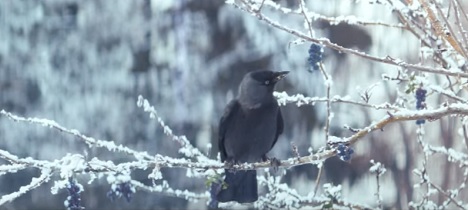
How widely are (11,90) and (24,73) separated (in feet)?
0.16

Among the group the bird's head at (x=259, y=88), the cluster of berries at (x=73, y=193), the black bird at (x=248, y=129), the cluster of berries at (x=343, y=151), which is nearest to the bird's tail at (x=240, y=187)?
the black bird at (x=248, y=129)

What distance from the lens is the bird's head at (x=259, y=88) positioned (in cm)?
141

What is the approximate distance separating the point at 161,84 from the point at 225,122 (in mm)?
235

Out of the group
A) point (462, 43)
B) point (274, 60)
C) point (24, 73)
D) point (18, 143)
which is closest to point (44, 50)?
point (24, 73)

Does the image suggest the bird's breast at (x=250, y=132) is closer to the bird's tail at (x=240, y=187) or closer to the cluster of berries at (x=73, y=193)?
the bird's tail at (x=240, y=187)

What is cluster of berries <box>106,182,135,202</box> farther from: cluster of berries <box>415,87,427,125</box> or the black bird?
cluster of berries <box>415,87,427,125</box>

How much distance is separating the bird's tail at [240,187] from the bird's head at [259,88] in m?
0.13

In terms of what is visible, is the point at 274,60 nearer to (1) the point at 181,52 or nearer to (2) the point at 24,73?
(1) the point at 181,52

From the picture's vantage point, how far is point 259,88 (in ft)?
4.66

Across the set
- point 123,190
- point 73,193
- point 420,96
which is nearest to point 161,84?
point 123,190

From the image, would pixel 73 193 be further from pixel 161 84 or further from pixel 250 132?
pixel 161 84

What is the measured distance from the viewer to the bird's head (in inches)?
55.6

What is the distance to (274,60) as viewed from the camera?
1603 millimetres

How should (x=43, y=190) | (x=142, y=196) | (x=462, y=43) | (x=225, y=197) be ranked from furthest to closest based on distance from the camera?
(x=142, y=196) → (x=43, y=190) → (x=225, y=197) → (x=462, y=43)
